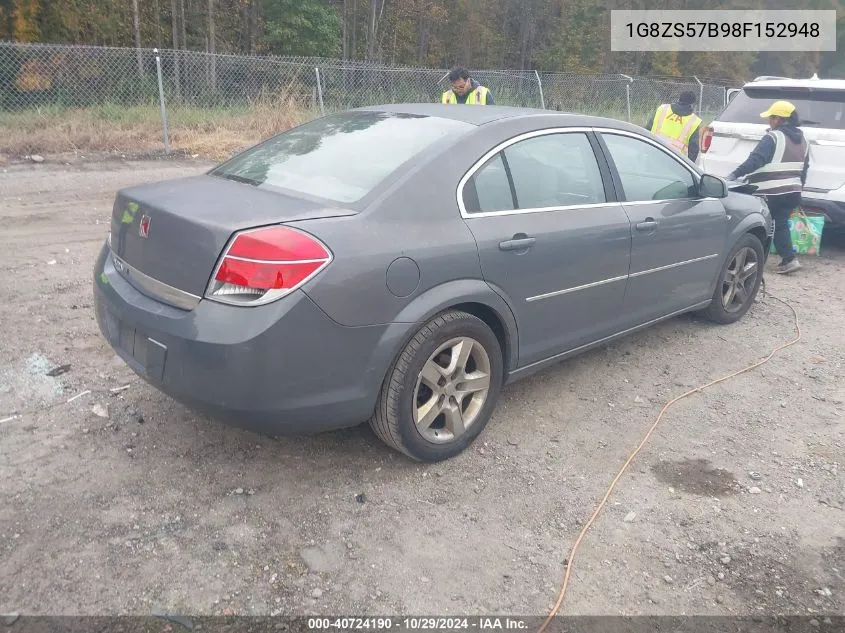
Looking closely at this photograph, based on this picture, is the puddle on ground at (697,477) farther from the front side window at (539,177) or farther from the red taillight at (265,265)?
the red taillight at (265,265)

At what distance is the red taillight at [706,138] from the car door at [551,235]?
4.61 meters

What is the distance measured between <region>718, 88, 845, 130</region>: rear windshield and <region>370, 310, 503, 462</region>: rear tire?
232 inches

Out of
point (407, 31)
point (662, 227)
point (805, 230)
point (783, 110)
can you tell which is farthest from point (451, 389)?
point (407, 31)

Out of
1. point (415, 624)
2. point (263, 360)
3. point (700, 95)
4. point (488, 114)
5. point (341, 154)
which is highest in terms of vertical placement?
point (700, 95)

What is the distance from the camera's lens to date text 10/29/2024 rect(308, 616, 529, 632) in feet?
7.85

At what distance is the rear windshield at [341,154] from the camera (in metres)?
3.21

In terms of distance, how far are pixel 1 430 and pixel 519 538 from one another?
252 cm

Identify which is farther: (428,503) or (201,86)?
(201,86)

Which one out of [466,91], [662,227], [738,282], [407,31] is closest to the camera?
[662,227]

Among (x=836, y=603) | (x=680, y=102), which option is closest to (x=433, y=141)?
(x=836, y=603)

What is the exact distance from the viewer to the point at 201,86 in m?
13.6

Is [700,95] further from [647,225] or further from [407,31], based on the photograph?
[407,31]

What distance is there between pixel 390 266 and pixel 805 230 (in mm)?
6176

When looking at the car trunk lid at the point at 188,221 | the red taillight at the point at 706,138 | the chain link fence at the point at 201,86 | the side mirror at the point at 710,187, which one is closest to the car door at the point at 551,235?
the car trunk lid at the point at 188,221
